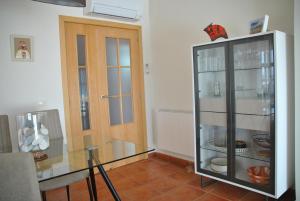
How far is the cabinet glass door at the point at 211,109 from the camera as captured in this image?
2533mm

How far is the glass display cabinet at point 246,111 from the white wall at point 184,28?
0.40m

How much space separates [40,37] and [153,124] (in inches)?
79.9

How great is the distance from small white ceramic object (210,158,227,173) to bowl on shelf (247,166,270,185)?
0.26 meters

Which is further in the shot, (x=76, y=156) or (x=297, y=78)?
(x=297, y=78)

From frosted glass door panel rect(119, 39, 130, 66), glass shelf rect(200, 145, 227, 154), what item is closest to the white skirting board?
glass shelf rect(200, 145, 227, 154)

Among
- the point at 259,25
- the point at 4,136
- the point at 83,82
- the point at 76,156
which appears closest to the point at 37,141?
the point at 76,156

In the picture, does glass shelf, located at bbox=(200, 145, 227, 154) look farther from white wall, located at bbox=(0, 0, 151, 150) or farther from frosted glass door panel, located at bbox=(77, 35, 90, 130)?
white wall, located at bbox=(0, 0, 151, 150)

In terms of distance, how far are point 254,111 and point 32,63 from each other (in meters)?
2.40

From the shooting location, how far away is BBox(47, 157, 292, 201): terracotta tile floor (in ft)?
8.13

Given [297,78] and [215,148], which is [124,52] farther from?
[297,78]

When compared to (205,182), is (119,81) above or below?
above

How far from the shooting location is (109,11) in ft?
10.5

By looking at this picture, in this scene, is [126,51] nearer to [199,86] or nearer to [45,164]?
[199,86]

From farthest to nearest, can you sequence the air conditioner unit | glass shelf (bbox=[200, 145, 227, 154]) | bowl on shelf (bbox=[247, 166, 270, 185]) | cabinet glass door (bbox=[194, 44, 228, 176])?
the air conditioner unit < glass shelf (bbox=[200, 145, 227, 154]) < cabinet glass door (bbox=[194, 44, 228, 176]) < bowl on shelf (bbox=[247, 166, 270, 185])
